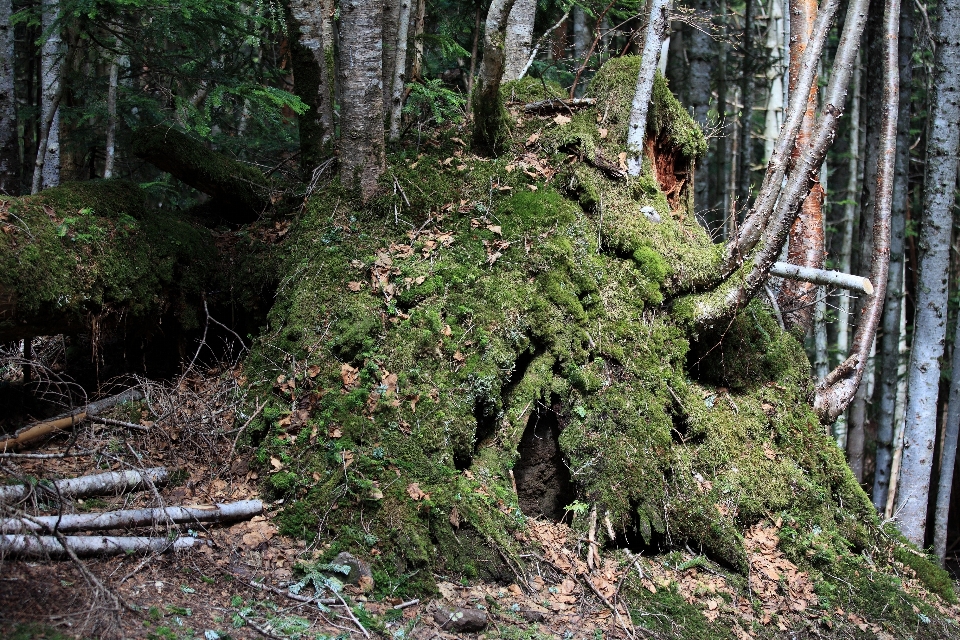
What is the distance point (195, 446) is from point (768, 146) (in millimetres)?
13483

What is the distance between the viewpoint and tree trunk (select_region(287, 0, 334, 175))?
697cm

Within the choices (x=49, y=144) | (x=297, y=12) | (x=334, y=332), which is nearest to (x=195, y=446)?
(x=334, y=332)

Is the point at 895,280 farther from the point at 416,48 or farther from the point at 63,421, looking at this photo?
the point at 63,421

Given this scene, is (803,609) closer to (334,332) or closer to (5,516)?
(334,332)

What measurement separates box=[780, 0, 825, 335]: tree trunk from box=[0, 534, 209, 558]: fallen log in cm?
690

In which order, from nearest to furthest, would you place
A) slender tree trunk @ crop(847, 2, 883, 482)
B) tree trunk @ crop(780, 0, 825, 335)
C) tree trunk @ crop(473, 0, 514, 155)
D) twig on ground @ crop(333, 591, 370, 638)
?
1. twig on ground @ crop(333, 591, 370, 638)
2. tree trunk @ crop(473, 0, 514, 155)
3. tree trunk @ crop(780, 0, 825, 335)
4. slender tree trunk @ crop(847, 2, 883, 482)

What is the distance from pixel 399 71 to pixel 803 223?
4930mm

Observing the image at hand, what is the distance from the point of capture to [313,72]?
7129mm

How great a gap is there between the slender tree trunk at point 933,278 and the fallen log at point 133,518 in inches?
322

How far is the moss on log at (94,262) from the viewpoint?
5020mm

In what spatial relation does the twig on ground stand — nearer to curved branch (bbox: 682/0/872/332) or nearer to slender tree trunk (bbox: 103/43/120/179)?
curved branch (bbox: 682/0/872/332)

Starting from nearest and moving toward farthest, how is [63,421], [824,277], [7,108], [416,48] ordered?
[63,421] → [824,277] → [416,48] → [7,108]

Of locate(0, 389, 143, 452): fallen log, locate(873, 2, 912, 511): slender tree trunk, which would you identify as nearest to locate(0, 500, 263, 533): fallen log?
locate(0, 389, 143, 452): fallen log

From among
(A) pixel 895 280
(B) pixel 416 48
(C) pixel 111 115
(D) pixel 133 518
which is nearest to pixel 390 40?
(B) pixel 416 48
